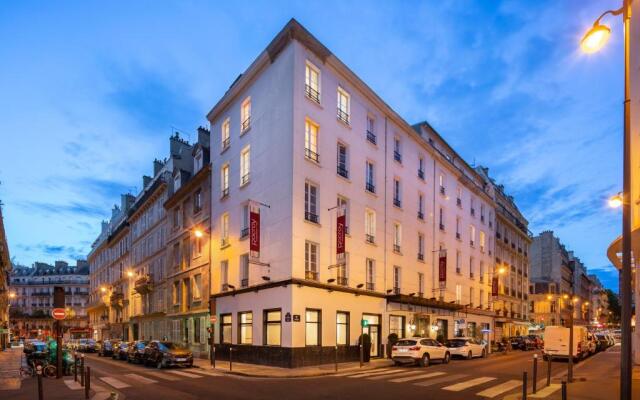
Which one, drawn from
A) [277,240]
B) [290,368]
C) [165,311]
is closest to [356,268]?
[277,240]

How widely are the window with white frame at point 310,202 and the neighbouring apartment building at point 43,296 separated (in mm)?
106524

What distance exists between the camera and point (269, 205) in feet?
83.8

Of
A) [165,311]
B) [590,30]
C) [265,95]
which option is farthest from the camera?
[165,311]

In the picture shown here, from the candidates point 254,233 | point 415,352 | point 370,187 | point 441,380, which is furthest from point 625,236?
point 370,187

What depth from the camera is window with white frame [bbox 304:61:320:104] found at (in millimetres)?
25672

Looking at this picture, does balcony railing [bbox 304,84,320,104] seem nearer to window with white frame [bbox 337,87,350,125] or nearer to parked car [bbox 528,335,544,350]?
window with white frame [bbox 337,87,350,125]

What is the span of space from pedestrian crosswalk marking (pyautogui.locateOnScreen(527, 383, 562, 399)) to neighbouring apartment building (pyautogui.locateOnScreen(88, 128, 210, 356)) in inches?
745

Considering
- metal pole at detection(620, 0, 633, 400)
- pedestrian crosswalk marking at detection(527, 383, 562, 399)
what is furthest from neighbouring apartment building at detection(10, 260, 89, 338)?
metal pole at detection(620, 0, 633, 400)

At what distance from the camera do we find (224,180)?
31.5 meters

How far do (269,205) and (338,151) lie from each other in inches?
210

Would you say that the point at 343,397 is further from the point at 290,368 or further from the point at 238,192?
the point at 238,192

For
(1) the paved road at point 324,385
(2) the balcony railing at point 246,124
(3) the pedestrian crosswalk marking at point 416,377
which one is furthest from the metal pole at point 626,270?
(2) the balcony railing at point 246,124

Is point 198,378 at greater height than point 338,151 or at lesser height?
lesser

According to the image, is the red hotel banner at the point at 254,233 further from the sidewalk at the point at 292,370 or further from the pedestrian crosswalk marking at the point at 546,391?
the pedestrian crosswalk marking at the point at 546,391
